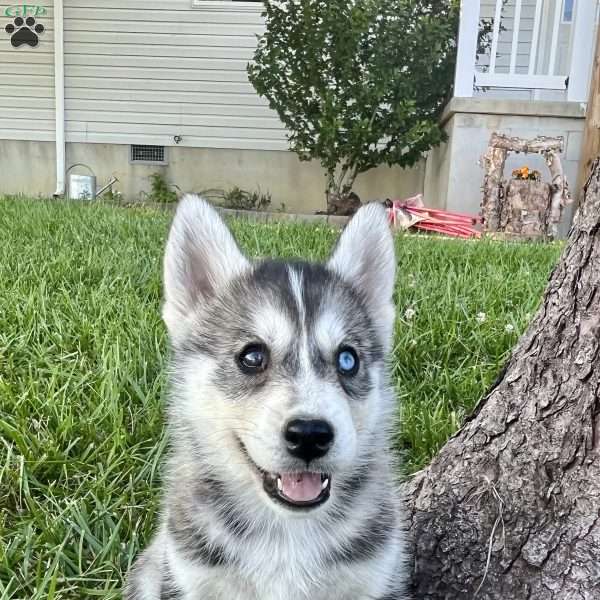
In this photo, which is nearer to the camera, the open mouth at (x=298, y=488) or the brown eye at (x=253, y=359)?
the open mouth at (x=298, y=488)

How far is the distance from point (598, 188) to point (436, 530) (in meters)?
1.19

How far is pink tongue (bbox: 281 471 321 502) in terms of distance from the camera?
2.01 m

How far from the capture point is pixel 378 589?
6.44 ft

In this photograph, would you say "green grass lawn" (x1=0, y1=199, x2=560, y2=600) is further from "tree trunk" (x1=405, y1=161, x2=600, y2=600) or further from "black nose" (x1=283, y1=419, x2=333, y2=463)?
"black nose" (x1=283, y1=419, x2=333, y2=463)

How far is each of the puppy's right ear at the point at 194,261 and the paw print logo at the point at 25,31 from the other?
12833 millimetres

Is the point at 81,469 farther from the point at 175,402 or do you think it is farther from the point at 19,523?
the point at 175,402

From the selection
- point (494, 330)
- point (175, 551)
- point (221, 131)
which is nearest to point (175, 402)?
Answer: point (175, 551)

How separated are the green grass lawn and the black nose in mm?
856

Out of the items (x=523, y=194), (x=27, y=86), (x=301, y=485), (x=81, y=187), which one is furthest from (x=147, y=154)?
(x=301, y=485)

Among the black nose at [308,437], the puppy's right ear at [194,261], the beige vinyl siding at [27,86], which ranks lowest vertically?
the black nose at [308,437]

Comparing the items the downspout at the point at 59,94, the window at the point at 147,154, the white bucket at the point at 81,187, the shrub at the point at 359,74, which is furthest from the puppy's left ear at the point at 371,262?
the downspout at the point at 59,94

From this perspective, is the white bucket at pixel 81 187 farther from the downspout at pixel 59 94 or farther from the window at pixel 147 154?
the window at pixel 147 154

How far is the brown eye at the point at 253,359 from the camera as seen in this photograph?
2143 millimetres

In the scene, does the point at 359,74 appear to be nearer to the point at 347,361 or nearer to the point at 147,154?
the point at 147,154
